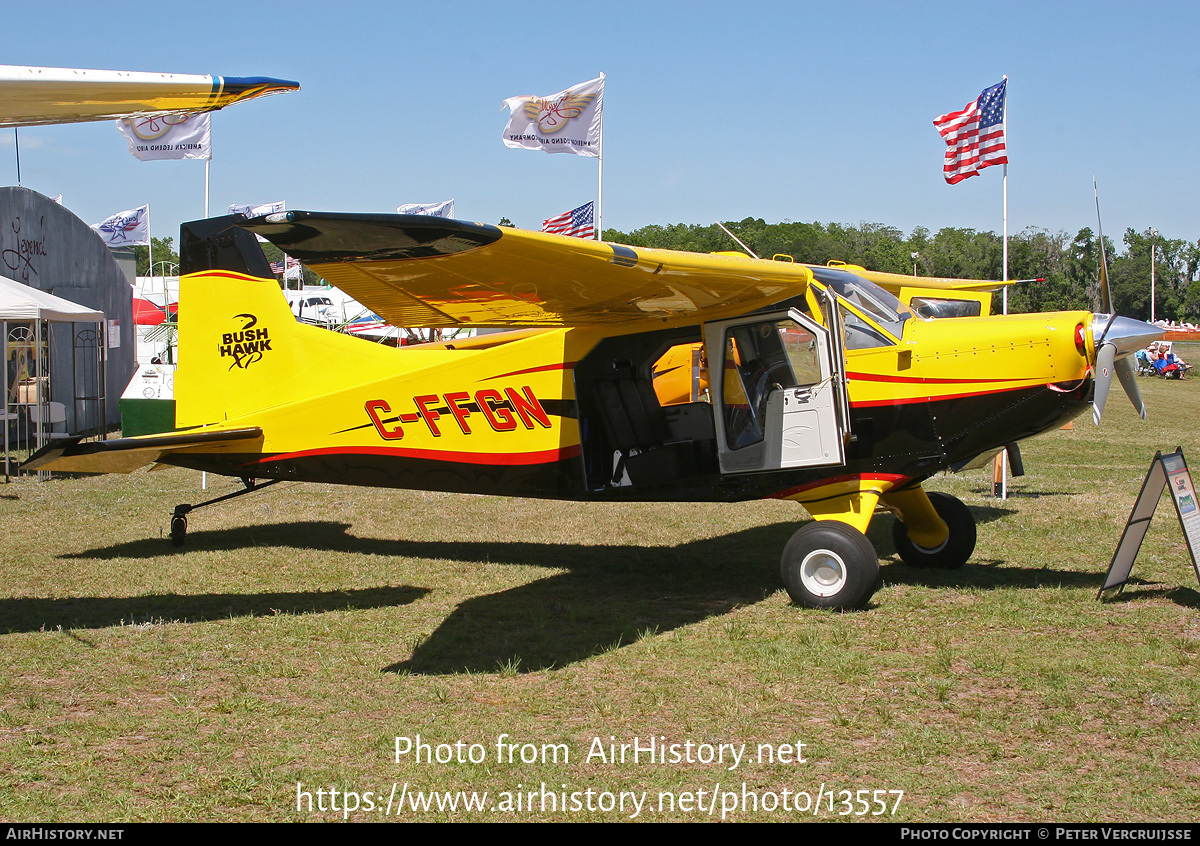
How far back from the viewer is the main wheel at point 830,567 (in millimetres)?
6695

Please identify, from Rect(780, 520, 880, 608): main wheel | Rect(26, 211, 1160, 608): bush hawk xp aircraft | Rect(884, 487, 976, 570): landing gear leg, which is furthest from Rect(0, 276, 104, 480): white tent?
Rect(884, 487, 976, 570): landing gear leg

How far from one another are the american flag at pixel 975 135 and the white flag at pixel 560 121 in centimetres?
869

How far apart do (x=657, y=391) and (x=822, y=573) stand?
2153 millimetres

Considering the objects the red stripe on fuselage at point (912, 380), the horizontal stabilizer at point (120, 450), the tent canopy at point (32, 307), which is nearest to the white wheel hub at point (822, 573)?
the red stripe on fuselage at point (912, 380)

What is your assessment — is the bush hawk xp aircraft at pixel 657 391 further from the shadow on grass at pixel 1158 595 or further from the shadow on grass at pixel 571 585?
the shadow on grass at pixel 1158 595

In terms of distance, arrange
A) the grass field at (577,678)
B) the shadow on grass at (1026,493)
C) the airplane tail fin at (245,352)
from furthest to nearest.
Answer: the shadow on grass at (1026,493), the airplane tail fin at (245,352), the grass field at (577,678)

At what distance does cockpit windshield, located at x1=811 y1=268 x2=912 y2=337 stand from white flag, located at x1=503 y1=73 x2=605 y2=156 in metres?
14.8

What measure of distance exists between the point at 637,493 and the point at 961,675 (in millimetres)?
3008

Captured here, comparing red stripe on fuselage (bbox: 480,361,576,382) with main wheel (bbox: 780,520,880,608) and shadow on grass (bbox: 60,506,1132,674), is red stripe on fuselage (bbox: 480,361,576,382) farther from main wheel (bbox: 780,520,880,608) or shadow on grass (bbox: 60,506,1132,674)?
main wheel (bbox: 780,520,880,608)

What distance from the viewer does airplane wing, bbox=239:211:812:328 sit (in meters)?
4.72

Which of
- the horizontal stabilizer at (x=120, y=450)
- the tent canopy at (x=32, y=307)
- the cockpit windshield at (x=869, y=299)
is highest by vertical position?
the tent canopy at (x=32, y=307)
